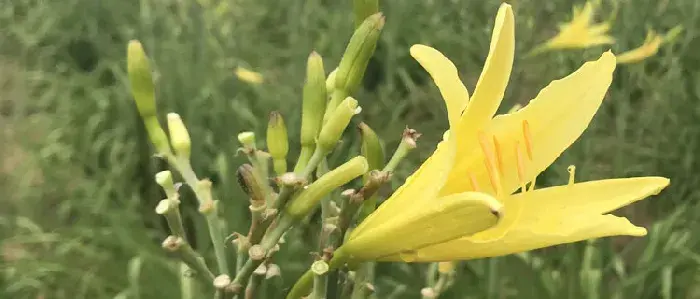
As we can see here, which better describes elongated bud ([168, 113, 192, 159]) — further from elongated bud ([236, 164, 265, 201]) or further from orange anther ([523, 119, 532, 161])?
orange anther ([523, 119, 532, 161])

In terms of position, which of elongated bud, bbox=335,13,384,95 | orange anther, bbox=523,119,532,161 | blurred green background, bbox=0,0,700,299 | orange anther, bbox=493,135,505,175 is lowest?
orange anther, bbox=493,135,505,175

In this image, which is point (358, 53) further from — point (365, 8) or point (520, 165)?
point (520, 165)

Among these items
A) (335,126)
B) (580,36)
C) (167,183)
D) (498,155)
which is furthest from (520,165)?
(580,36)

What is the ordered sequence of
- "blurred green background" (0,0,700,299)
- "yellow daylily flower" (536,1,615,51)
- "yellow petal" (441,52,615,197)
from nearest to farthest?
"yellow petal" (441,52,615,197) < "blurred green background" (0,0,700,299) < "yellow daylily flower" (536,1,615,51)

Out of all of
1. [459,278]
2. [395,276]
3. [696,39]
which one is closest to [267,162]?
[459,278]

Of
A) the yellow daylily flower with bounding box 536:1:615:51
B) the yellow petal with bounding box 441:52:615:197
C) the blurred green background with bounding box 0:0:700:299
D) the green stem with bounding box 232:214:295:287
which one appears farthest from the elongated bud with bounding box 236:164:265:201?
the yellow daylily flower with bounding box 536:1:615:51

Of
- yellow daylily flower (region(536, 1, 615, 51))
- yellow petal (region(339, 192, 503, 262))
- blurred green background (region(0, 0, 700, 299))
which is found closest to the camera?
yellow petal (region(339, 192, 503, 262))

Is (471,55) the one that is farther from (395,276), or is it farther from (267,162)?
(267,162)
